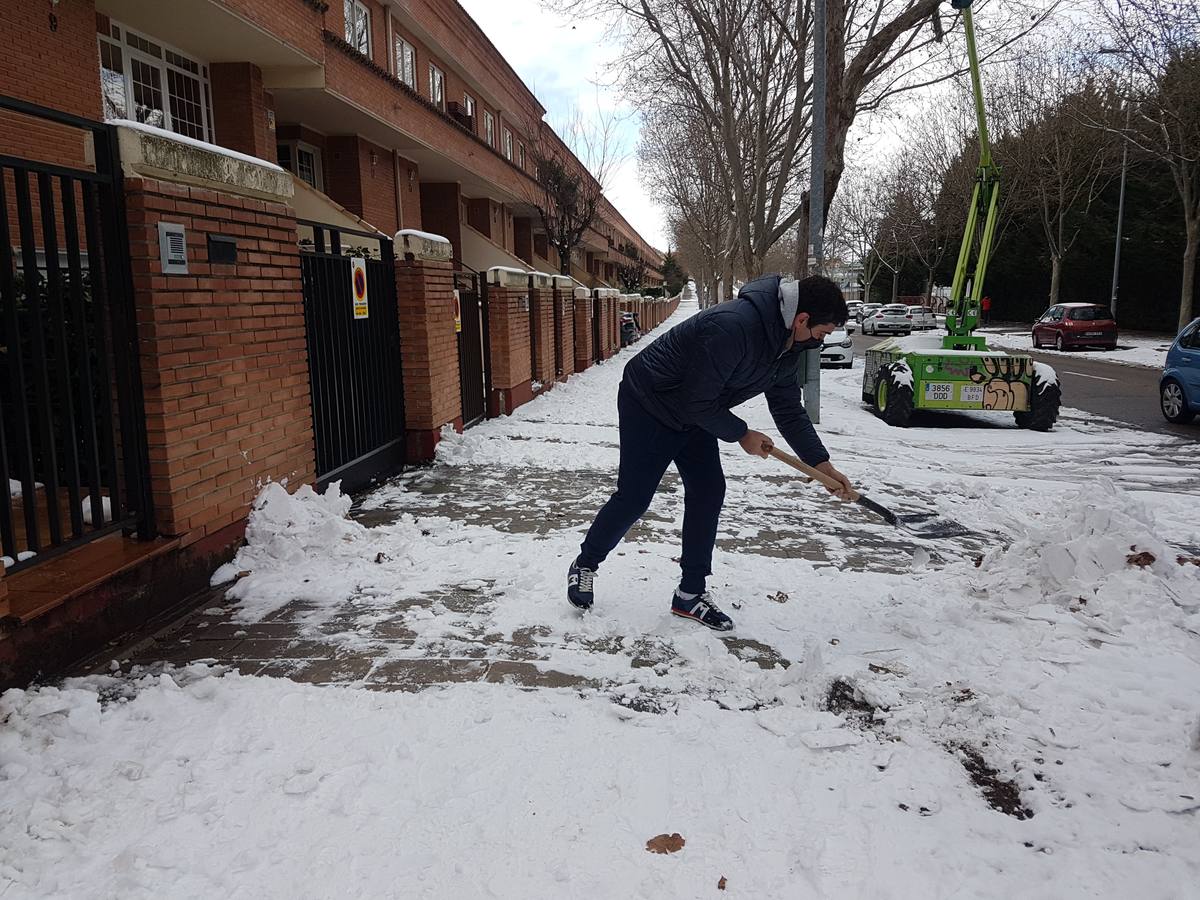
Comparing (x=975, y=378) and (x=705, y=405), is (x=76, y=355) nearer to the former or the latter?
(x=705, y=405)

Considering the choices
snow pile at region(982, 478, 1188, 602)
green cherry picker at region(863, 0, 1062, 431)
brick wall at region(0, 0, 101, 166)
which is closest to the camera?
snow pile at region(982, 478, 1188, 602)

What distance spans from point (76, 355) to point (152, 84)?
10746 millimetres

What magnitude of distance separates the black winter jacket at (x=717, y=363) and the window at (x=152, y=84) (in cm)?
1032

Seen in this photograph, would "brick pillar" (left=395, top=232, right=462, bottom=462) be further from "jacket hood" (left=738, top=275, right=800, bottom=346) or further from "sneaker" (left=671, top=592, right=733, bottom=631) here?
"jacket hood" (left=738, top=275, right=800, bottom=346)

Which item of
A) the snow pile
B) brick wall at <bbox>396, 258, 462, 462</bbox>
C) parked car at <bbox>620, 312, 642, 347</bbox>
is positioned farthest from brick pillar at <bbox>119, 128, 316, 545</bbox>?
parked car at <bbox>620, 312, 642, 347</bbox>

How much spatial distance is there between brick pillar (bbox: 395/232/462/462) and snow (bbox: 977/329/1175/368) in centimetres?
1832

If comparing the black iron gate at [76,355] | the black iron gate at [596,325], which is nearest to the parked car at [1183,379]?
the black iron gate at [76,355]

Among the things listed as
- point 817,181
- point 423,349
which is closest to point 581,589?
point 423,349

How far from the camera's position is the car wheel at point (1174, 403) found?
11.0 metres

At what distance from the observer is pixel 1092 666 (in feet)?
10.7

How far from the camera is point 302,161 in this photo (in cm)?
1675

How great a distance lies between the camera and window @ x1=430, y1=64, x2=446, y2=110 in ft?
73.0

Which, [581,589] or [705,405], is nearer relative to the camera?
[705,405]

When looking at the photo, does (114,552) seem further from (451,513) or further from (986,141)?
(986,141)
